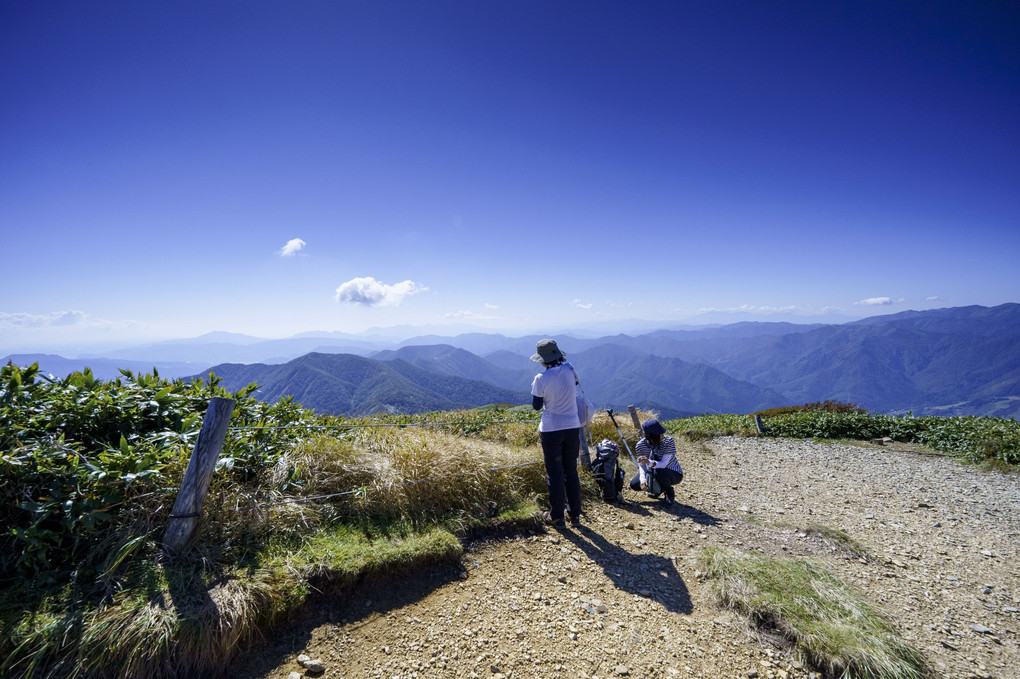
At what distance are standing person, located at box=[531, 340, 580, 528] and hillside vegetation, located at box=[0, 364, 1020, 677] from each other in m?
0.55

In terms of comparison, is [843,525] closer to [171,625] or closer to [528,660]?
[528,660]

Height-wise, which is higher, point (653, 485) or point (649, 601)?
point (653, 485)

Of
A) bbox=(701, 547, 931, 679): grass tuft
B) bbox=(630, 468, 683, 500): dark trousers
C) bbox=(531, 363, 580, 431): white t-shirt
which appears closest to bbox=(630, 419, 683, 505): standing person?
bbox=(630, 468, 683, 500): dark trousers

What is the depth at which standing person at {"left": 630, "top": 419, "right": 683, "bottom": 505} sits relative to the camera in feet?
23.1

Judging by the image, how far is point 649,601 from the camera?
168 inches

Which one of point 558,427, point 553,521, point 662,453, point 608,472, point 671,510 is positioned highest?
point 558,427

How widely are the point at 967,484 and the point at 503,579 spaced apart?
10923mm

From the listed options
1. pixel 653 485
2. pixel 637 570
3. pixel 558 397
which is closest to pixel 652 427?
pixel 653 485

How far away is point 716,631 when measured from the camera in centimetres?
381

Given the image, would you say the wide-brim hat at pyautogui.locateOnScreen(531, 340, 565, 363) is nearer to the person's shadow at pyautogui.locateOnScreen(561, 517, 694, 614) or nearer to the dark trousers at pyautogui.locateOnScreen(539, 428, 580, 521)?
the dark trousers at pyautogui.locateOnScreen(539, 428, 580, 521)

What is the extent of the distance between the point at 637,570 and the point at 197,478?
Result: 5.12m

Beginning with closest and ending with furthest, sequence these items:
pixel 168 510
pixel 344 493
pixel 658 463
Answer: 1. pixel 168 510
2. pixel 344 493
3. pixel 658 463

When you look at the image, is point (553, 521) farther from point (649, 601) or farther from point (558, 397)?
point (558, 397)

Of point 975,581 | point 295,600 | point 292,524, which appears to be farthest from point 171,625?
point 975,581
